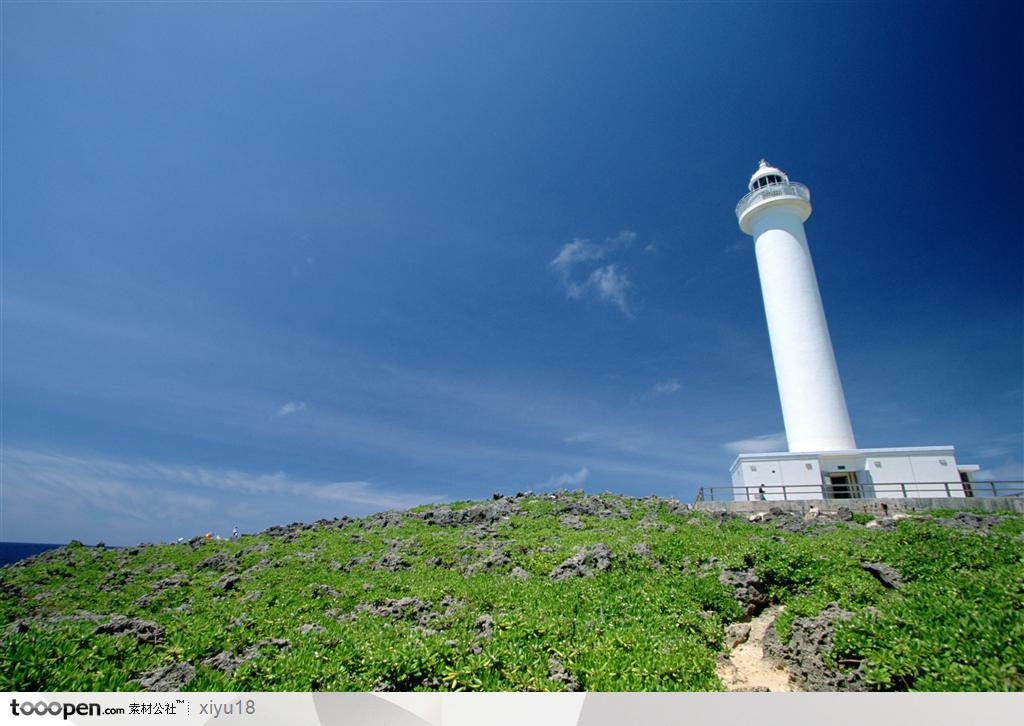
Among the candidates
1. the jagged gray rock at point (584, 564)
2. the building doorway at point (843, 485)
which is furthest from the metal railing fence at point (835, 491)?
the jagged gray rock at point (584, 564)

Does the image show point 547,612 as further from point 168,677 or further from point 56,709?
point 56,709

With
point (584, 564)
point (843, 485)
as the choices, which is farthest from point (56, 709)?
point (843, 485)

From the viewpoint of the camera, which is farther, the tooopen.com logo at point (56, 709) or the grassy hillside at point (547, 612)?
the grassy hillside at point (547, 612)

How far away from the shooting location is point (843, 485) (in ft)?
81.0

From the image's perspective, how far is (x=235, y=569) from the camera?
650 inches

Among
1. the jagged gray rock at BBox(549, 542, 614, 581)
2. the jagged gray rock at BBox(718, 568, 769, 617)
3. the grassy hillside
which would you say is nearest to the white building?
the grassy hillside

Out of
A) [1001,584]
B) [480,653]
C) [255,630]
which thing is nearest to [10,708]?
[255,630]

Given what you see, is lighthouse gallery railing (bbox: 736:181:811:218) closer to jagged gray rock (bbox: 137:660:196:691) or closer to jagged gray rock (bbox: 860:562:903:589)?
jagged gray rock (bbox: 860:562:903:589)

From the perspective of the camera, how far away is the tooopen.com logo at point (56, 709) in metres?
4.18

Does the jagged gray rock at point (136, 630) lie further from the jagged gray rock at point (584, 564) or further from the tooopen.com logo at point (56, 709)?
the jagged gray rock at point (584, 564)

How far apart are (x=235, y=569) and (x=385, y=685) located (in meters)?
13.8

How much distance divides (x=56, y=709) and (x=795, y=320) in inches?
1313

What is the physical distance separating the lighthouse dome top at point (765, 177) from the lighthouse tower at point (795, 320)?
2.7 inches

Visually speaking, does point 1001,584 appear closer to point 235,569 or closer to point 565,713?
point 565,713
